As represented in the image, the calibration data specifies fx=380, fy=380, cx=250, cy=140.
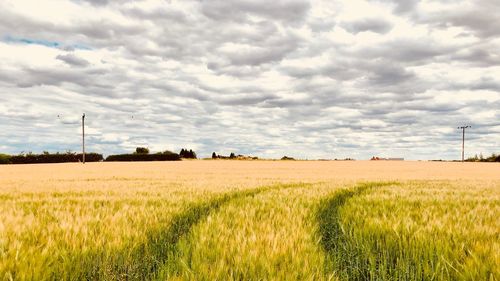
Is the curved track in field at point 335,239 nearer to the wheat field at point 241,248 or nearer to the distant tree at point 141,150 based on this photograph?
the wheat field at point 241,248

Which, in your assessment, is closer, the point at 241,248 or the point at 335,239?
the point at 241,248

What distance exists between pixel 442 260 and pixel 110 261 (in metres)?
3.74

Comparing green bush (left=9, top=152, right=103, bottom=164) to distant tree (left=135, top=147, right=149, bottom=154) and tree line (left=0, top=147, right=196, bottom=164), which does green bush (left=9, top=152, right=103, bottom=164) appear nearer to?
tree line (left=0, top=147, right=196, bottom=164)

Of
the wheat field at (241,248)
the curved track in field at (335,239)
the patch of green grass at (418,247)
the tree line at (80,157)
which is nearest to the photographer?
the wheat field at (241,248)

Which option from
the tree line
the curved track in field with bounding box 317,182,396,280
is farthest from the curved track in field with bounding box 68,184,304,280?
the tree line

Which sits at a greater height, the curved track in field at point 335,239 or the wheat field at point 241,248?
the wheat field at point 241,248

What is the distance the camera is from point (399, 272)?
4.41 m

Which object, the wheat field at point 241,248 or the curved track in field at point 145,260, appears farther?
the curved track in field at point 145,260

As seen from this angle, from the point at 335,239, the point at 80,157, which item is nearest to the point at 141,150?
the point at 80,157

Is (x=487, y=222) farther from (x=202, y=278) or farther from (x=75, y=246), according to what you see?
(x=75, y=246)

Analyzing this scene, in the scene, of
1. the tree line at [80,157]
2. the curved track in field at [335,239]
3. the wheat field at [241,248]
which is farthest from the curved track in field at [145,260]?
the tree line at [80,157]

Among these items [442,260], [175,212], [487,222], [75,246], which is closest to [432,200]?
[487,222]

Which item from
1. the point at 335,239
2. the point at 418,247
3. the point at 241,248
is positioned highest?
the point at 241,248

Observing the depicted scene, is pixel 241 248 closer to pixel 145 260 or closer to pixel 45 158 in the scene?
pixel 145 260
